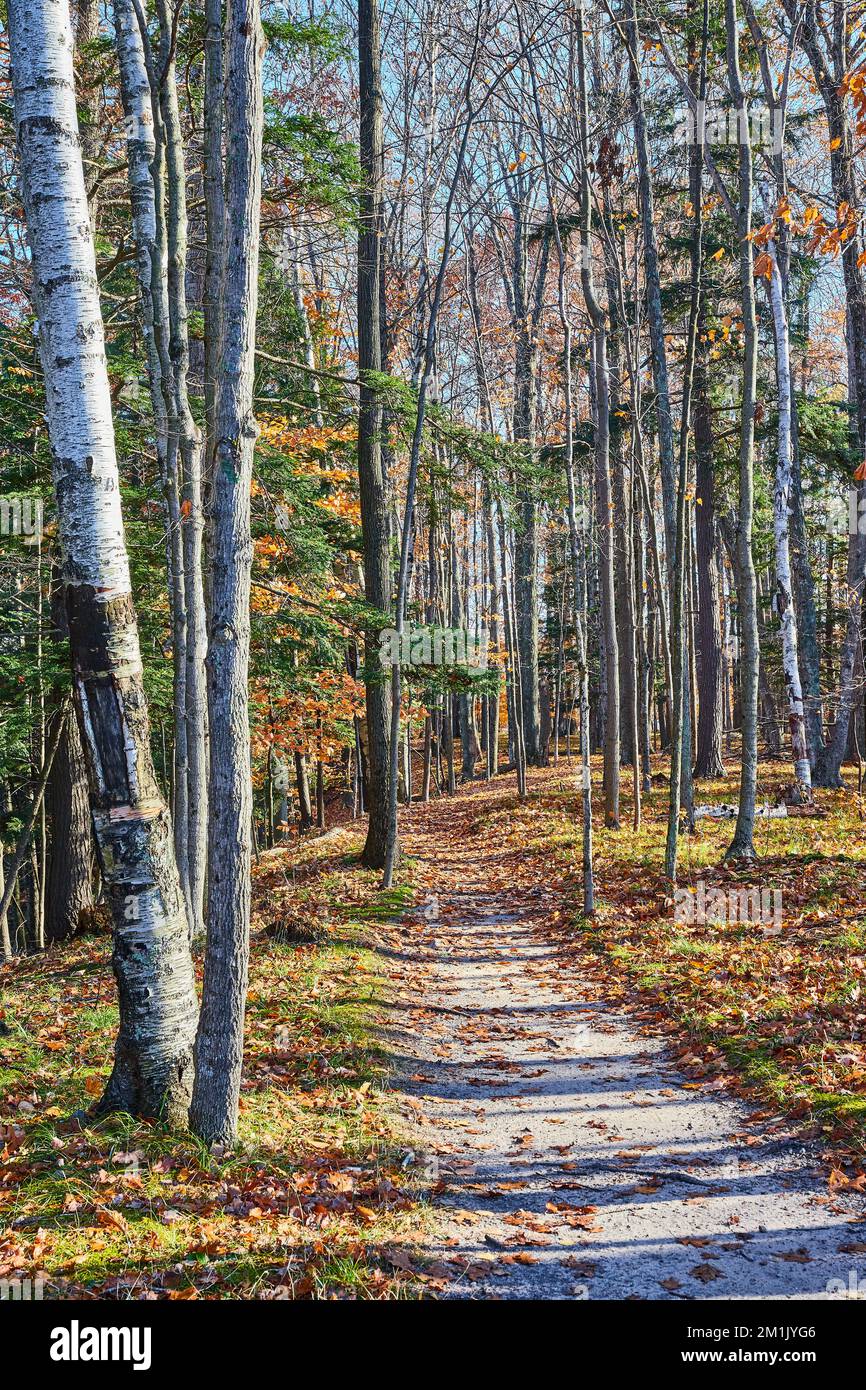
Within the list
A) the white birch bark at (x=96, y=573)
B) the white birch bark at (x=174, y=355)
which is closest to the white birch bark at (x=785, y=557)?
the white birch bark at (x=174, y=355)

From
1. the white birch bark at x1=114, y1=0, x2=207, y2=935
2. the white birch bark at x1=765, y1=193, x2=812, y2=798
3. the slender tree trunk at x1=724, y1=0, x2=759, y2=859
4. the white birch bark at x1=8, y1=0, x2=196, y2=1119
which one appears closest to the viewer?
the white birch bark at x1=8, y1=0, x2=196, y2=1119

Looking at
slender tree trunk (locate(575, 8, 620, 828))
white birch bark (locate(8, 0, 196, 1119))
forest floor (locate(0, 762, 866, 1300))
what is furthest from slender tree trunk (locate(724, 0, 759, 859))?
white birch bark (locate(8, 0, 196, 1119))

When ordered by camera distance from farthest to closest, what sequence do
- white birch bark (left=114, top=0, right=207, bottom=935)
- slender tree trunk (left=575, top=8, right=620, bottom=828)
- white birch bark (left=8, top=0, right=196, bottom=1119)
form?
slender tree trunk (left=575, top=8, right=620, bottom=828), white birch bark (left=114, top=0, right=207, bottom=935), white birch bark (left=8, top=0, right=196, bottom=1119)

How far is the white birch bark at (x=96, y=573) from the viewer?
4.41 m

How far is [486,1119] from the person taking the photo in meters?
5.72

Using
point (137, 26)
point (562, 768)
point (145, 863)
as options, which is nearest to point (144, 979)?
point (145, 863)

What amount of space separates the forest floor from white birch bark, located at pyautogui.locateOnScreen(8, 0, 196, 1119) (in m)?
0.61

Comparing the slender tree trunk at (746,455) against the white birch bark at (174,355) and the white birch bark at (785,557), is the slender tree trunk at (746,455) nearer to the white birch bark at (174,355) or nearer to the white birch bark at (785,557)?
the white birch bark at (785,557)

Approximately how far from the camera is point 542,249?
2542cm

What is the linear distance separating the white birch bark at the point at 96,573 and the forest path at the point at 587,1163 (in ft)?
5.67

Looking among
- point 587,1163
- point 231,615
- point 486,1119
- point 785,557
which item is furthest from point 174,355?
point 785,557

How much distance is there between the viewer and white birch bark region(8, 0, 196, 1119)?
4.41 meters

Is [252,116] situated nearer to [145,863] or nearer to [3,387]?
[145,863]

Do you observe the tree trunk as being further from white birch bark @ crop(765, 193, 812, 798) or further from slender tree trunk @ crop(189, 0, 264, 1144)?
slender tree trunk @ crop(189, 0, 264, 1144)
